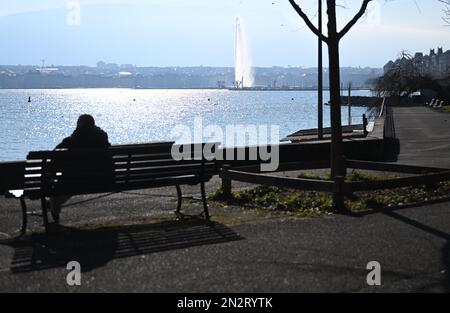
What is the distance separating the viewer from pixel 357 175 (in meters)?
12.0

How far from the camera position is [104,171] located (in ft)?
29.6

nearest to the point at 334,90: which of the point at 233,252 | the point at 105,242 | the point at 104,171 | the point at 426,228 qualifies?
the point at 426,228

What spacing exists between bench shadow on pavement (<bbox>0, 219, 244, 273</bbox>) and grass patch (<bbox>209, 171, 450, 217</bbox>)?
61.5 inches

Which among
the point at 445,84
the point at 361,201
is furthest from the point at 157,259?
the point at 445,84

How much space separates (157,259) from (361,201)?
405cm

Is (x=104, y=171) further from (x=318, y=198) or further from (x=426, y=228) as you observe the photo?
(x=426, y=228)

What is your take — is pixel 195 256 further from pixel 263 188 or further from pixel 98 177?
pixel 263 188

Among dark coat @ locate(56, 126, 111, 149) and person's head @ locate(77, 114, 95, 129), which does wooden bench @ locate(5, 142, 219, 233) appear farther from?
person's head @ locate(77, 114, 95, 129)

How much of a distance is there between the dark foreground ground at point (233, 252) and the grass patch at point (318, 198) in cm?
50

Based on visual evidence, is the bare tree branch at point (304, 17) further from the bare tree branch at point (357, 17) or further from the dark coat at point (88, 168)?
the dark coat at point (88, 168)

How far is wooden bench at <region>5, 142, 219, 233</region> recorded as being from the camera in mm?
8609

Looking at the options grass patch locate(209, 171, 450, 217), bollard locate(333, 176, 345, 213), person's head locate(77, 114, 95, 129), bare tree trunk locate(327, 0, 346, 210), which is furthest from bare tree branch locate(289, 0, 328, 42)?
person's head locate(77, 114, 95, 129)

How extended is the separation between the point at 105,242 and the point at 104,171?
1364 millimetres

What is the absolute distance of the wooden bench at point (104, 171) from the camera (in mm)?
8609
